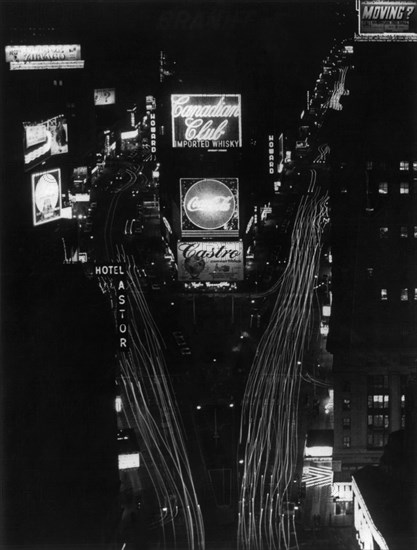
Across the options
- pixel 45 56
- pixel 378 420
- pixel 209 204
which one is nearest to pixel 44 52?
pixel 45 56

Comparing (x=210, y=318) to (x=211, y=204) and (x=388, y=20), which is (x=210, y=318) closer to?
(x=211, y=204)

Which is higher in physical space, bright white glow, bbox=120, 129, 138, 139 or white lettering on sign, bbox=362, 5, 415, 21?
bright white glow, bbox=120, 129, 138, 139

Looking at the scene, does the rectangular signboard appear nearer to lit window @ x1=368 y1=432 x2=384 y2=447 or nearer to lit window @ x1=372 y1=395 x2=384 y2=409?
lit window @ x1=372 y1=395 x2=384 y2=409

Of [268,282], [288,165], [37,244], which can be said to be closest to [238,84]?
[268,282]

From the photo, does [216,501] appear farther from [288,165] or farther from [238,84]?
[288,165]

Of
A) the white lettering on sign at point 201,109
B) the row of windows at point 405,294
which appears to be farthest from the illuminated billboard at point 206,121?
the row of windows at point 405,294

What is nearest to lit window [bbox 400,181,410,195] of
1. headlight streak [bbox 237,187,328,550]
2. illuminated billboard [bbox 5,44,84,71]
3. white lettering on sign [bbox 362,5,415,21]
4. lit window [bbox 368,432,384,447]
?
white lettering on sign [bbox 362,5,415,21]
